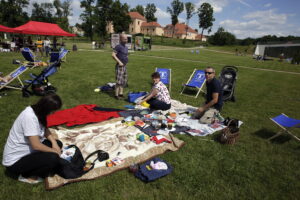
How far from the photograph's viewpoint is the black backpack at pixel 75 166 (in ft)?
8.68

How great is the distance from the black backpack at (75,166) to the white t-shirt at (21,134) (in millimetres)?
509

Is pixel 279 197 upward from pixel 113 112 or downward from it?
downward

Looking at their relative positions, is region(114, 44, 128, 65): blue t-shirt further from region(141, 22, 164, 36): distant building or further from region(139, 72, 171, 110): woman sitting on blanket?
region(141, 22, 164, 36): distant building

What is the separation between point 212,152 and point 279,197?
122cm

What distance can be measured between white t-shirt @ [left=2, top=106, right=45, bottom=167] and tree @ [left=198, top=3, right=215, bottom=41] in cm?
7463

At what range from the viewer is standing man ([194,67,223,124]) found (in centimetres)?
461

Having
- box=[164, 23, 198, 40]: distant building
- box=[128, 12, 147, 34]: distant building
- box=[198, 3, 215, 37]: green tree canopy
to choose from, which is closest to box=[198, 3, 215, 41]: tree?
box=[198, 3, 215, 37]: green tree canopy

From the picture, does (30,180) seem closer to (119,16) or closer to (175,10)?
(119,16)

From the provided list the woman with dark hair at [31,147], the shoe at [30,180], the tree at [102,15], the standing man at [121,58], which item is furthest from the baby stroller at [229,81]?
the tree at [102,15]

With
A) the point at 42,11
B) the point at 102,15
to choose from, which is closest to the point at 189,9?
the point at 102,15

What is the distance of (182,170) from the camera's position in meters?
3.04

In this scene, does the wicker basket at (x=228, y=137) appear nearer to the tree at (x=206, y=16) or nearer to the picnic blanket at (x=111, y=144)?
the picnic blanket at (x=111, y=144)

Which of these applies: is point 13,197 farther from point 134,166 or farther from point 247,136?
point 247,136

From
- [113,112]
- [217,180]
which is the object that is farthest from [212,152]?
[113,112]
